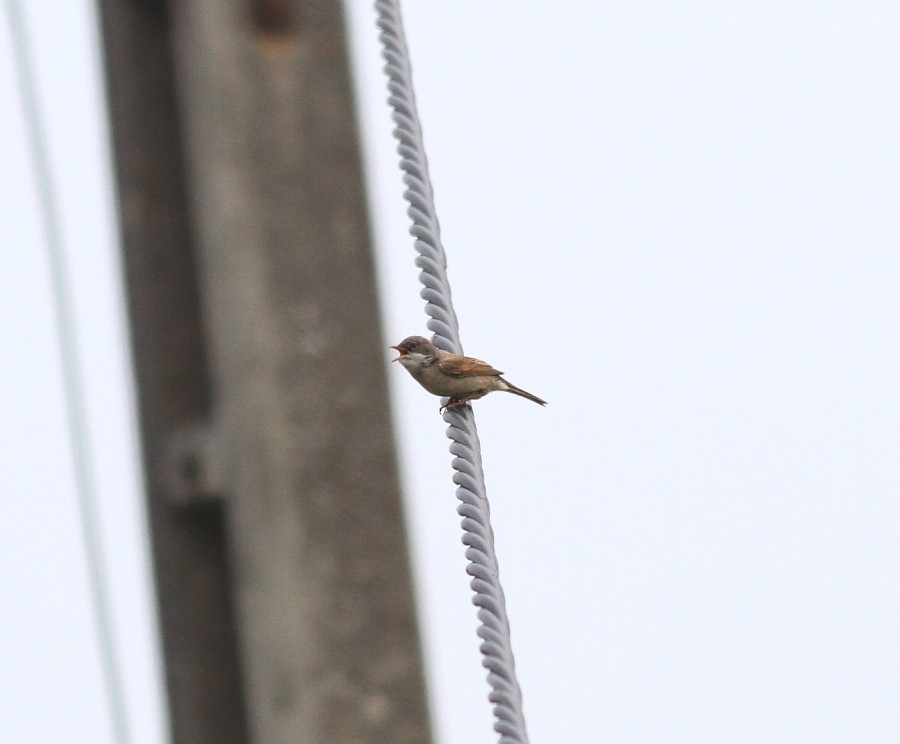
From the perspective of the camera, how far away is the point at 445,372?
6828 millimetres

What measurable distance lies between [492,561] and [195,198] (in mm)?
1139

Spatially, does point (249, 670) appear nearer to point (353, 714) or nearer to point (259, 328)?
point (353, 714)

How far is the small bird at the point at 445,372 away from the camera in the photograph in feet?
22.2

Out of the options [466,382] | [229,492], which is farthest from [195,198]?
[466,382]

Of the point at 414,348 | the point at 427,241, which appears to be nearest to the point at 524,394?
the point at 414,348

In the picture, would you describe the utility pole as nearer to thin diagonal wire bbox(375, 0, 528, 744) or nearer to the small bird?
thin diagonal wire bbox(375, 0, 528, 744)

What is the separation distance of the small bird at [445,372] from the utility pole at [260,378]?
132 inches

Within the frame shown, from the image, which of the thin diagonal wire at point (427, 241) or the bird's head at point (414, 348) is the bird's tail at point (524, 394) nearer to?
the bird's head at point (414, 348)

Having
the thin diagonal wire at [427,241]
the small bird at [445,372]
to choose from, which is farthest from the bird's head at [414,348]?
the thin diagonal wire at [427,241]

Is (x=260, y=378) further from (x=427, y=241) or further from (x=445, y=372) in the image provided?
(x=445, y=372)

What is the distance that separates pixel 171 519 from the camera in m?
3.19

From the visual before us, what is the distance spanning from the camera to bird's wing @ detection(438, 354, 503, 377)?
21.7 ft

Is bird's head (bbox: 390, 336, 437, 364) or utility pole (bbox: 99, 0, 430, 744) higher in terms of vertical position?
bird's head (bbox: 390, 336, 437, 364)

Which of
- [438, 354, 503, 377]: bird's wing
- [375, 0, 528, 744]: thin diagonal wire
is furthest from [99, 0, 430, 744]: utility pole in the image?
[438, 354, 503, 377]: bird's wing
